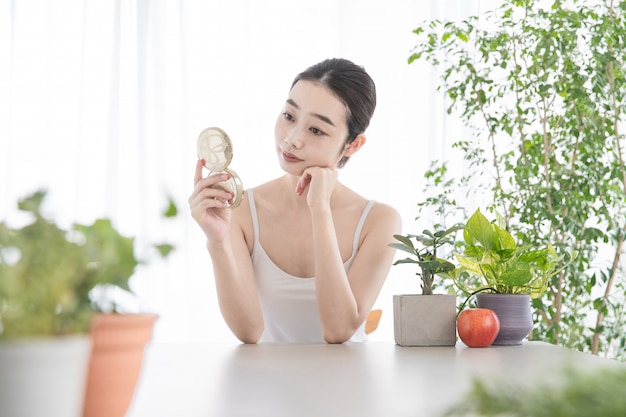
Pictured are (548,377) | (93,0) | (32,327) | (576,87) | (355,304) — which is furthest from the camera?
(93,0)

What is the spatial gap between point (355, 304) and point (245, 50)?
2.85 metres

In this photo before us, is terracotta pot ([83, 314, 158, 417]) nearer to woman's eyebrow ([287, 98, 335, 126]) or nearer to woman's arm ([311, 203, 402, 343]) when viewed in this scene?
woman's arm ([311, 203, 402, 343])

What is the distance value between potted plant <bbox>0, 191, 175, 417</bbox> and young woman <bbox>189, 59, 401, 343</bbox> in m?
1.36

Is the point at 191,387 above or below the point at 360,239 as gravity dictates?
below

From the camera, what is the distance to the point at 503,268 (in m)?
1.78

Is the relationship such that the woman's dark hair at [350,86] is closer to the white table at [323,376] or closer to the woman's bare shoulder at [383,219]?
the woman's bare shoulder at [383,219]

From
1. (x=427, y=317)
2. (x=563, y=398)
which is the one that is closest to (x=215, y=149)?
Answer: (x=427, y=317)

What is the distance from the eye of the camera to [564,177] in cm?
340

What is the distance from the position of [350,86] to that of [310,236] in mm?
505

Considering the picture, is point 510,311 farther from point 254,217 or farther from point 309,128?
point 254,217

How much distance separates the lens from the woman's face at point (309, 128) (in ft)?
7.39

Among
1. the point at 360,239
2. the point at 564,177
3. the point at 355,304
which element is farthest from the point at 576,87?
the point at 355,304

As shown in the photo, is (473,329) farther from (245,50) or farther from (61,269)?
(245,50)

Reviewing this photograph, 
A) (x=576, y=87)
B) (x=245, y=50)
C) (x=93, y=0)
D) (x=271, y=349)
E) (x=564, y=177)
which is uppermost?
(x=93, y=0)
